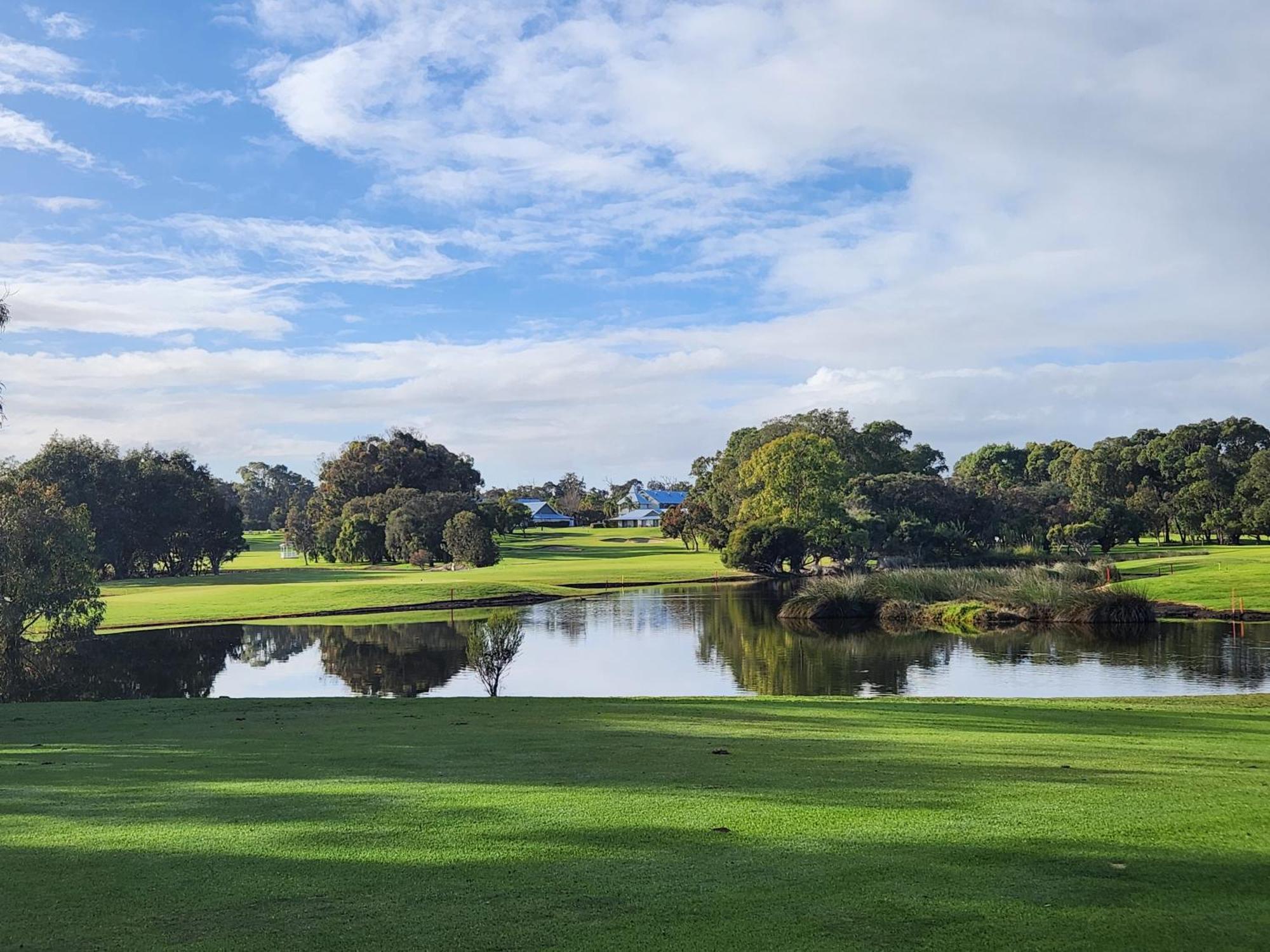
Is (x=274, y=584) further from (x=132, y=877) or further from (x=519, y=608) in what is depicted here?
(x=132, y=877)

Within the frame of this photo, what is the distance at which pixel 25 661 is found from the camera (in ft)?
112

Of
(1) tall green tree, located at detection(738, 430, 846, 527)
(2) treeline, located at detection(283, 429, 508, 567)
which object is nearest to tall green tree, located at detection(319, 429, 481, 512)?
(2) treeline, located at detection(283, 429, 508, 567)

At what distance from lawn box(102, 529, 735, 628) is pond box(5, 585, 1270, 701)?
20.2ft

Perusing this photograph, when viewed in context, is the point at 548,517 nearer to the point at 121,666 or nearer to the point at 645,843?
the point at 121,666

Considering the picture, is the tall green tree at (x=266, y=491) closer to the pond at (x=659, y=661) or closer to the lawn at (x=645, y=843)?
the pond at (x=659, y=661)

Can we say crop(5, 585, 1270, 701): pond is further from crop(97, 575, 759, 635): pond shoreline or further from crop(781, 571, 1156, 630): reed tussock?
crop(97, 575, 759, 635): pond shoreline

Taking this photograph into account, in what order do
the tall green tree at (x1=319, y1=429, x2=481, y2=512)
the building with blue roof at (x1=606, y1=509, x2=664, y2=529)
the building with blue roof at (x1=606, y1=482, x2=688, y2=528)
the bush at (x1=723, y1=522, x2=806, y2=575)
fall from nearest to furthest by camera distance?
the bush at (x1=723, y1=522, x2=806, y2=575)
the tall green tree at (x1=319, y1=429, x2=481, y2=512)
the building with blue roof at (x1=606, y1=509, x2=664, y2=529)
the building with blue roof at (x1=606, y1=482, x2=688, y2=528)

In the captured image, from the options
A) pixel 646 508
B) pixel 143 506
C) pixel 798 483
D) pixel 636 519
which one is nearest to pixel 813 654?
pixel 798 483

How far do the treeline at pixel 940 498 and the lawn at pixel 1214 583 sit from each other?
17742 mm

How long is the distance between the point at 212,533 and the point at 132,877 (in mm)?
90328

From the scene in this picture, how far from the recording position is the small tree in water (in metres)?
25.5

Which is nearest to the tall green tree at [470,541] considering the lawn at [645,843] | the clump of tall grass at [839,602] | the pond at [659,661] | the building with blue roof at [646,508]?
the pond at [659,661]

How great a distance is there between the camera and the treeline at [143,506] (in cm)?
8138

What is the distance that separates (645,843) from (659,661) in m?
26.1
